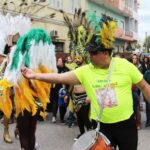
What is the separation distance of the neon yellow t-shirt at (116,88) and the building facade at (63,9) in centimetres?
428

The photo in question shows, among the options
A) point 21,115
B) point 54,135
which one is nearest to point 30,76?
point 21,115

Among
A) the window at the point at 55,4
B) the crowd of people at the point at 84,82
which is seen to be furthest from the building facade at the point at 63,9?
the crowd of people at the point at 84,82

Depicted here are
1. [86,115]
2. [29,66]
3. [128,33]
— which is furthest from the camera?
[128,33]

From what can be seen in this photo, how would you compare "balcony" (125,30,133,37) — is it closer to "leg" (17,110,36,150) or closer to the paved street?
the paved street

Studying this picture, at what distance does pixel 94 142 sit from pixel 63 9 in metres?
20.9

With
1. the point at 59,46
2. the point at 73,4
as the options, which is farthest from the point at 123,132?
the point at 73,4

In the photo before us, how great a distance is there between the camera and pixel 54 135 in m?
8.67

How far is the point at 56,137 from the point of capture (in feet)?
27.7

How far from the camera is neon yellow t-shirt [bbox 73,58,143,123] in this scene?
404 cm

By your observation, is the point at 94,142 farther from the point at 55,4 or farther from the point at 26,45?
the point at 55,4

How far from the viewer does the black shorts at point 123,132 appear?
13.4ft

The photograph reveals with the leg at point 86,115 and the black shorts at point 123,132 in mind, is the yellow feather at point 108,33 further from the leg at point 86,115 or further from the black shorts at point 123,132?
the leg at point 86,115

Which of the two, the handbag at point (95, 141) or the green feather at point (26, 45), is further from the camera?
the green feather at point (26, 45)

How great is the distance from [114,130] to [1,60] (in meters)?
3.88
